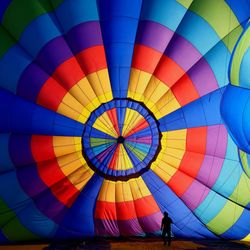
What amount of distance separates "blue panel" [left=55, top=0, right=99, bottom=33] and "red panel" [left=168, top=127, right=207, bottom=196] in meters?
2.16

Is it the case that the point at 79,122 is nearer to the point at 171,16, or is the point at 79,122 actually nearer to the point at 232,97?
the point at 171,16

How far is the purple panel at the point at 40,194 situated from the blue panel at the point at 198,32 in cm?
289

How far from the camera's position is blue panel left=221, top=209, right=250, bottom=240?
7.19 meters

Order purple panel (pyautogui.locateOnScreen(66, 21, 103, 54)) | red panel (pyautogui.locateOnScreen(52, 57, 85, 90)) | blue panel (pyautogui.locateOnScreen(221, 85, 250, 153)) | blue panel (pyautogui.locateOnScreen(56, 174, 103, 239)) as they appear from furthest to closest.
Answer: blue panel (pyautogui.locateOnScreen(56, 174, 103, 239))
red panel (pyautogui.locateOnScreen(52, 57, 85, 90))
purple panel (pyautogui.locateOnScreen(66, 21, 103, 54))
blue panel (pyautogui.locateOnScreen(221, 85, 250, 153))

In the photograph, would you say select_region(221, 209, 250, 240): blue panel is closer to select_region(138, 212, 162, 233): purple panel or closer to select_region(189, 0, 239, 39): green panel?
select_region(138, 212, 162, 233): purple panel

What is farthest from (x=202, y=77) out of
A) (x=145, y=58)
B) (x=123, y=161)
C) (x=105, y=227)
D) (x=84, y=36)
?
(x=105, y=227)

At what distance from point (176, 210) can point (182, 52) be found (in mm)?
2327

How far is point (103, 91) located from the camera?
22.6ft

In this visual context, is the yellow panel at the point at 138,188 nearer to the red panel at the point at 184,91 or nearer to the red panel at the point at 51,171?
the red panel at the point at 51,171

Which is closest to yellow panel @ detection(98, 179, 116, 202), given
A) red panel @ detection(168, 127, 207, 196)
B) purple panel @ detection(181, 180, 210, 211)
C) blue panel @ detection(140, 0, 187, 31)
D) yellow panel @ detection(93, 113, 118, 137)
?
yellow panel @ detection(93, 113, 118, 137)

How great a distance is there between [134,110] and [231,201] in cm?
200

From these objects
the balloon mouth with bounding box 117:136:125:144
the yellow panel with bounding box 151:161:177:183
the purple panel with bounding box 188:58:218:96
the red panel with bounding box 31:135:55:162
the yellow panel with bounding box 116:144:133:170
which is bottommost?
the yellow panel with bounding box 151:161:177:183

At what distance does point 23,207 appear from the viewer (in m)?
7.10

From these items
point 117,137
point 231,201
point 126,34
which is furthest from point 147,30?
point 231,201
